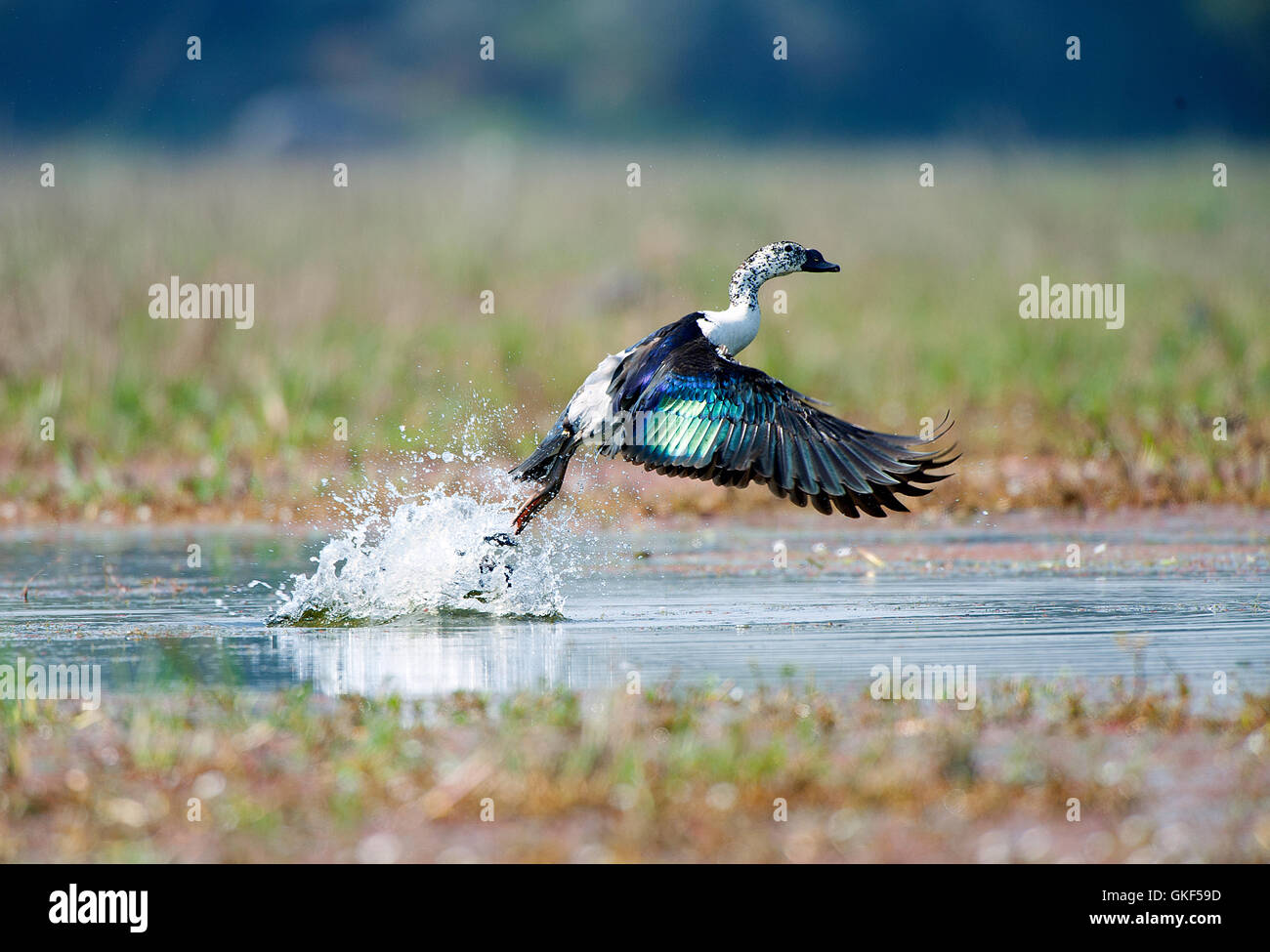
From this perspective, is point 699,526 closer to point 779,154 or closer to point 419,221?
point 419,221

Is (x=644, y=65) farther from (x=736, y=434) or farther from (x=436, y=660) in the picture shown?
(x=436, y=660)

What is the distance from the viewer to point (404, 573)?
8672 millimetres

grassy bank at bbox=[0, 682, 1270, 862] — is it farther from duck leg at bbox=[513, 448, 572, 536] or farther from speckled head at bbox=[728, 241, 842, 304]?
speckled head at bbox=[728, 241, 842, 304]

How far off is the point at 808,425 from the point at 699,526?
388 cm

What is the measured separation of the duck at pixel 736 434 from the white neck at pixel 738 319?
0.31 feet

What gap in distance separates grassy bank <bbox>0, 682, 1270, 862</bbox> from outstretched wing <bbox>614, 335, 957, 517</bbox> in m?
1.39

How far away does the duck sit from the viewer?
7707 mm

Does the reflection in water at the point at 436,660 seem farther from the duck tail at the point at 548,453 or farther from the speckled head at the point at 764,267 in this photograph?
the speckled head at the point at 764,267

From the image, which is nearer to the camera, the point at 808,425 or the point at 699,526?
the point at 808,425

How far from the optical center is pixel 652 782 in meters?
5.48

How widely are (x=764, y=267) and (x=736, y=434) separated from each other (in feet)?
4.49

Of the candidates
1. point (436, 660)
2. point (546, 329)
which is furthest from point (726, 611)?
point (546, 329)

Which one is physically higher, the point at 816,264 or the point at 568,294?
the point at 568,294

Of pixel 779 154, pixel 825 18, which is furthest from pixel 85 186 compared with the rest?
pixel 825 18
